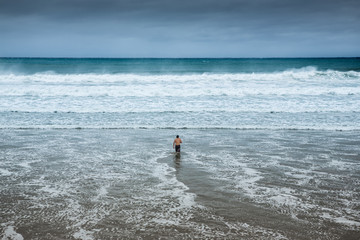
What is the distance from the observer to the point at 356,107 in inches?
746

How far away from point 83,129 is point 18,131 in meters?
2.46

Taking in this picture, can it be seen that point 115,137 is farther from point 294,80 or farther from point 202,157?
point 294,80

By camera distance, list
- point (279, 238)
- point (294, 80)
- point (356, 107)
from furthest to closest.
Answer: point (294, 80) → point (356, 107) → point (279, 238)

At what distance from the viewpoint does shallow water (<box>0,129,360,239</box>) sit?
5171mm

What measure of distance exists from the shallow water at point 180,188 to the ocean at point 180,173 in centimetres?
3

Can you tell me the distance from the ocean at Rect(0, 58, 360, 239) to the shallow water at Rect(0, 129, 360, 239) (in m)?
0.03

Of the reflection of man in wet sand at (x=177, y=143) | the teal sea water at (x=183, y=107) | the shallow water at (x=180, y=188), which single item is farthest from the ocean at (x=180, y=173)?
the reflection of man in wet sand at (x=177, y=143)

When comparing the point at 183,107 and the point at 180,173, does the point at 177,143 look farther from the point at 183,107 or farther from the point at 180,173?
the point at 183,107

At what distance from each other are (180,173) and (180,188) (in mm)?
1049

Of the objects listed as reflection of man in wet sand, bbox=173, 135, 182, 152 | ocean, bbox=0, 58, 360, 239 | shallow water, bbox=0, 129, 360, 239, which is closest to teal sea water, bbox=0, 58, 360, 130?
ocean, bbox=0, 58, 360, 239

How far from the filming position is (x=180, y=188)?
6945mm

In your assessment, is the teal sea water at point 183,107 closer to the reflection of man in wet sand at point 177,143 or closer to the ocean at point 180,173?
the ocean at point 180,173

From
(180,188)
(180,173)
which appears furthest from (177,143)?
(180,188)

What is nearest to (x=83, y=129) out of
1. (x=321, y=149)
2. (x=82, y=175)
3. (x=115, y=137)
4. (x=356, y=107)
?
(x=115, y=137)
